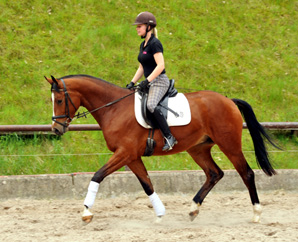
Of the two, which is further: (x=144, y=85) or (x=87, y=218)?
(x=144, y=85)

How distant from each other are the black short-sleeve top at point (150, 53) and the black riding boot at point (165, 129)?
63cm

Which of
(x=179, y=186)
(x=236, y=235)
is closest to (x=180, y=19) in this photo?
(x=179, y=186)

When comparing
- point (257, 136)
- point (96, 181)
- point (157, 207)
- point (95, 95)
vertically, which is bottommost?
point (157, 207)

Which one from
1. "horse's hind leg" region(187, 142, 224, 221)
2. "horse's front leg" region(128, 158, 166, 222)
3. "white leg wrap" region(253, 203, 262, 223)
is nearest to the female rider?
"horse's front leg" region(128, 158, 166, 222)

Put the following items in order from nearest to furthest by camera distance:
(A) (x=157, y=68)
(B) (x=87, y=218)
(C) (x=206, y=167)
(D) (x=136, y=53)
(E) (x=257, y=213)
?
(B) (x=87, y=218) < (A) (x=157, y=68) < (E) (x=257, y=213) < (C) (x=206, y=167) < (D) (x=136, y=53)

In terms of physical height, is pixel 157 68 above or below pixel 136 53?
above

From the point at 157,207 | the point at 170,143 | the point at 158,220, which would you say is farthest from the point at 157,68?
the point at 158,220

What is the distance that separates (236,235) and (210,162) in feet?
5.90

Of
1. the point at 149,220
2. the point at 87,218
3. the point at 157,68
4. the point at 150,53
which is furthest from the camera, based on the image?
the point at 149,220

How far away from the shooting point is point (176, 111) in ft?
22.5

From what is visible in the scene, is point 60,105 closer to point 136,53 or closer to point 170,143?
point 170,143

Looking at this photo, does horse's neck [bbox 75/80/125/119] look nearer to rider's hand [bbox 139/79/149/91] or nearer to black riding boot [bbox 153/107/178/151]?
rider's hand [bbox 139/79/149/91]

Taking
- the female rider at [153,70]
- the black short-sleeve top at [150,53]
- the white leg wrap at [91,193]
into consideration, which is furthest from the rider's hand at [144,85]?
the white leg wrap at [91,193]

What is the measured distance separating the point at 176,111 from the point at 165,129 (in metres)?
0.35
